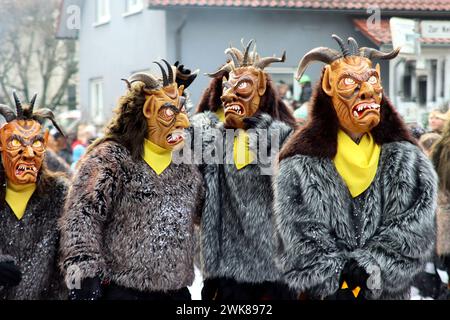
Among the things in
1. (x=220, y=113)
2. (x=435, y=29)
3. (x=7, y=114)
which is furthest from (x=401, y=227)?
(x=435, y=29)

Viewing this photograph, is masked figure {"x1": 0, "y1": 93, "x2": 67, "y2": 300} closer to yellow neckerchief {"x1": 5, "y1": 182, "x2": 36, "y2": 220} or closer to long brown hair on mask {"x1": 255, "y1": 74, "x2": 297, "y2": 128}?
yellow neckerchief {"x1": 5, "y1": 182, "x2": 36, "y2": 220}

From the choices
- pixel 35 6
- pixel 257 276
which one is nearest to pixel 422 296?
pixel 257 276

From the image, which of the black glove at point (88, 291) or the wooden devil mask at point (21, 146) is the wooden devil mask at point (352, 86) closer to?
the black glove at point (88, 291)

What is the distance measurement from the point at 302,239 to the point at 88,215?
4.00ft

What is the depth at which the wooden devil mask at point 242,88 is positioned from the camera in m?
6.06

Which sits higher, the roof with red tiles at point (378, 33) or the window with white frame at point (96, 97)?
the roof with red tiles at point (378, 33)

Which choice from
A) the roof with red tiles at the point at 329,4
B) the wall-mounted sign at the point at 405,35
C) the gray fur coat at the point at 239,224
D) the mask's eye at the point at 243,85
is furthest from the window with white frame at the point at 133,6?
the gray fur coat at the point at 239,224

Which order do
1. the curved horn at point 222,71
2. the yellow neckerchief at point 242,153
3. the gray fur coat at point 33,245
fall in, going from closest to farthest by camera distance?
the gray fur coat at point 33,245, the yellow neckerchief at point 242,153, the curved horn at point 222,71

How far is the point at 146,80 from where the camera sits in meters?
5.57

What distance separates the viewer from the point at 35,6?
29.7 meters

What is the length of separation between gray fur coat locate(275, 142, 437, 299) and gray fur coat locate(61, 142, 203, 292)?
743 mm

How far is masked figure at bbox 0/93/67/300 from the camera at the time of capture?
5.41 meters

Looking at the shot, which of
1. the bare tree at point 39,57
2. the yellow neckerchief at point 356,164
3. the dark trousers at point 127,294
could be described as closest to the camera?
the yellow neckerchief at point 356,164

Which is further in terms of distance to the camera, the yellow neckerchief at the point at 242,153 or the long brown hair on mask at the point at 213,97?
the long brown hair on mask at the point at 213,97
